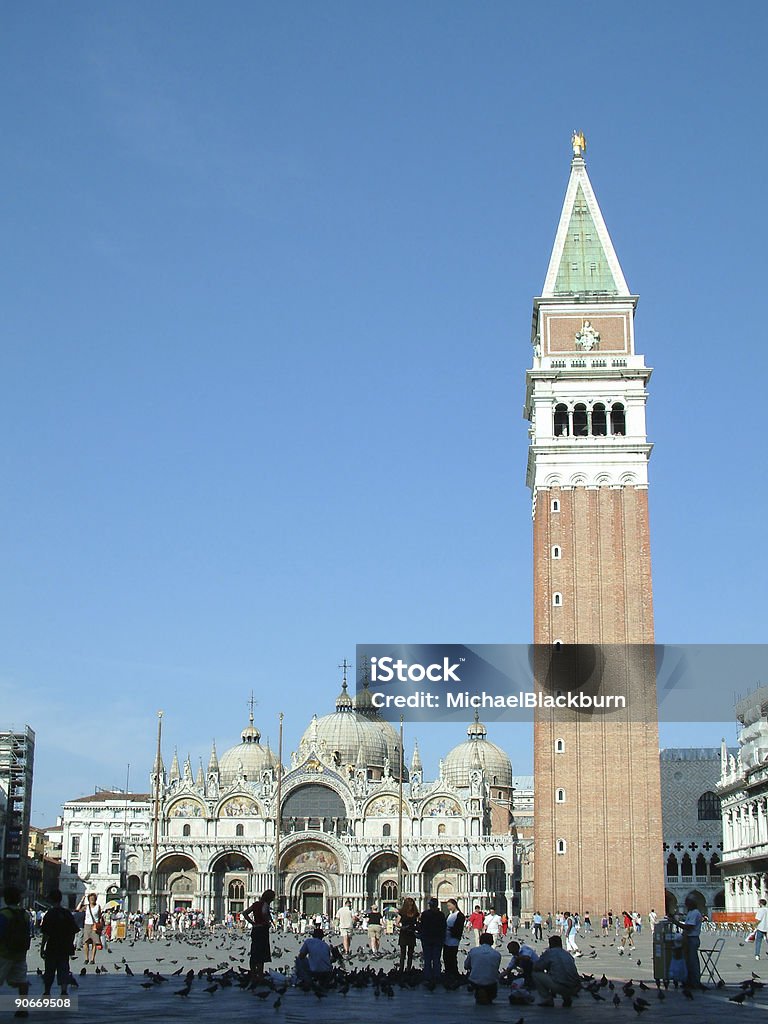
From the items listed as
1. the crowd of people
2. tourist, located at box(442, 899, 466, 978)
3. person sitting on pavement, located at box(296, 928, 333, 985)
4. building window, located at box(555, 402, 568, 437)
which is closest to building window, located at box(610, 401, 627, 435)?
building window, located at box(555, 402, 568, 437)

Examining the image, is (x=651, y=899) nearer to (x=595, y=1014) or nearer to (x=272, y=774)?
(x=272, y=774)

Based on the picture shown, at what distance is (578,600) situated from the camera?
201 ft

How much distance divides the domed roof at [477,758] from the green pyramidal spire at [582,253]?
36970 millimetres

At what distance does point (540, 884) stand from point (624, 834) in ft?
14.1

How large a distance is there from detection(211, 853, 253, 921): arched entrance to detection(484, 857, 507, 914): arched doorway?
14.4 meters

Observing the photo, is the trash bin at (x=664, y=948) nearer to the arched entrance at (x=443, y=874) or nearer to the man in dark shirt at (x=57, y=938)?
the man in dark shirt at (x=57, y=938)

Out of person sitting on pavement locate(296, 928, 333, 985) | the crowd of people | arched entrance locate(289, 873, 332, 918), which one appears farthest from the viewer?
arched entrance locate(289, 873, 332, 918)

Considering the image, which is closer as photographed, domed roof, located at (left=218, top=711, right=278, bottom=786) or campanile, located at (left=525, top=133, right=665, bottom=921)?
campanile, located at (left=525, top=133, right=665, bottom=921)

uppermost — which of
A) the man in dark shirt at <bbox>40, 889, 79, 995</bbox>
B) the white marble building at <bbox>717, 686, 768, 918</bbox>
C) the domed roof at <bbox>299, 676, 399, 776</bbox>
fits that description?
the domed roof at <bbox>299, 676, 399, 776</bbox>

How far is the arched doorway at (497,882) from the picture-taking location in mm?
77375

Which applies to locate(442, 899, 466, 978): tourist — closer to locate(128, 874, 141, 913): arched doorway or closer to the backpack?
the backpack

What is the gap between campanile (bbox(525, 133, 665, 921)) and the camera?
5794cm

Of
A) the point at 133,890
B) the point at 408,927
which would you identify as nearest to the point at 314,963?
the point at 408,927

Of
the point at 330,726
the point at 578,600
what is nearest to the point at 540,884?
the point at 578,600
